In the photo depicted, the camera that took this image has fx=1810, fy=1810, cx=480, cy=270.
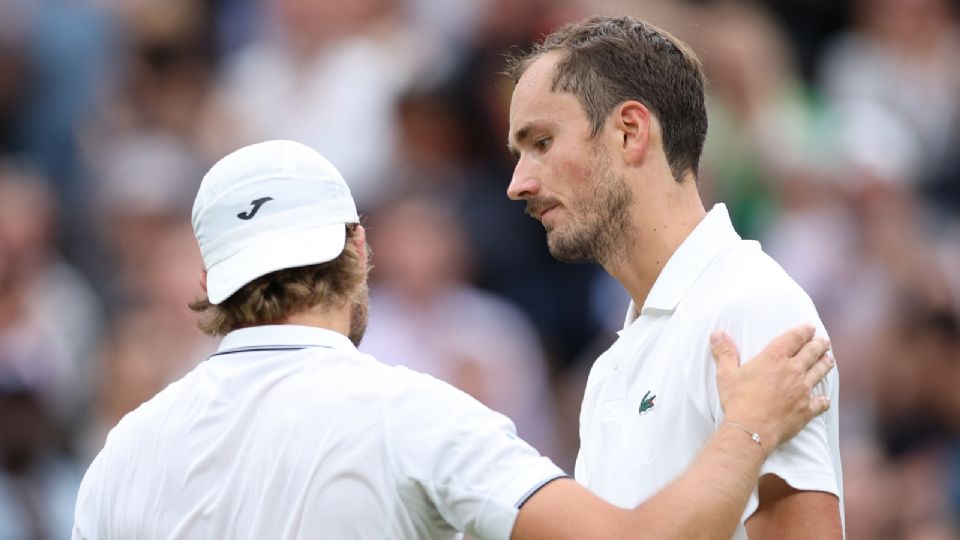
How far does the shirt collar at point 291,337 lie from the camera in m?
3.88

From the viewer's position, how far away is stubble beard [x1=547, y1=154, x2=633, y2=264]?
404cm

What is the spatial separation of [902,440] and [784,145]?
1.89 metres

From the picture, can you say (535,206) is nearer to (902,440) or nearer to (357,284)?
(357,284)

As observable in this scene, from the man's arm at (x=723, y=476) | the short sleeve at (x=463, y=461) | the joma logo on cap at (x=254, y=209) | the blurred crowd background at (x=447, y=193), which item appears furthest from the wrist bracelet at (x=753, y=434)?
the blurred crowd background at (x=447, y=193)

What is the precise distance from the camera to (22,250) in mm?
8844

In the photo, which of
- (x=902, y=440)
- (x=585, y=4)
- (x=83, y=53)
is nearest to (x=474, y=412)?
(x=902, y=440)

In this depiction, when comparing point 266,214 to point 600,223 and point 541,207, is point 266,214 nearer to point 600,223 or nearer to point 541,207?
→ point 541,207

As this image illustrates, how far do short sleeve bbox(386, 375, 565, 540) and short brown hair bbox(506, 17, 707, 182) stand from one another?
756 millimetres

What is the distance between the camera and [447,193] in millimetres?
8672

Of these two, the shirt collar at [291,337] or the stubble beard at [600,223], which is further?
the stubble beard at [600,223]

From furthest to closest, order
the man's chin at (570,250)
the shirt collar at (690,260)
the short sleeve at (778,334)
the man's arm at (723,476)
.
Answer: the man's chin at (570,250) → the shirt collar at (690,260) → the short sleeve at (778,334) → the man's arm at (723,476)

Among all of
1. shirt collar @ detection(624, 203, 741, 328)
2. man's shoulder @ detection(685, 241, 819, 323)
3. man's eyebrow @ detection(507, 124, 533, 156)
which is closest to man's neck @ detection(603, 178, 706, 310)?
shirt collar @ detection(624, 203, 741, 328)

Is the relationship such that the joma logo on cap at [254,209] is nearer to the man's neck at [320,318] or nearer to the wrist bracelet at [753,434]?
the man's neck at [320,318]

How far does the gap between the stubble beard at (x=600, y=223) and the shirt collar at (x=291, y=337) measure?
556mm
